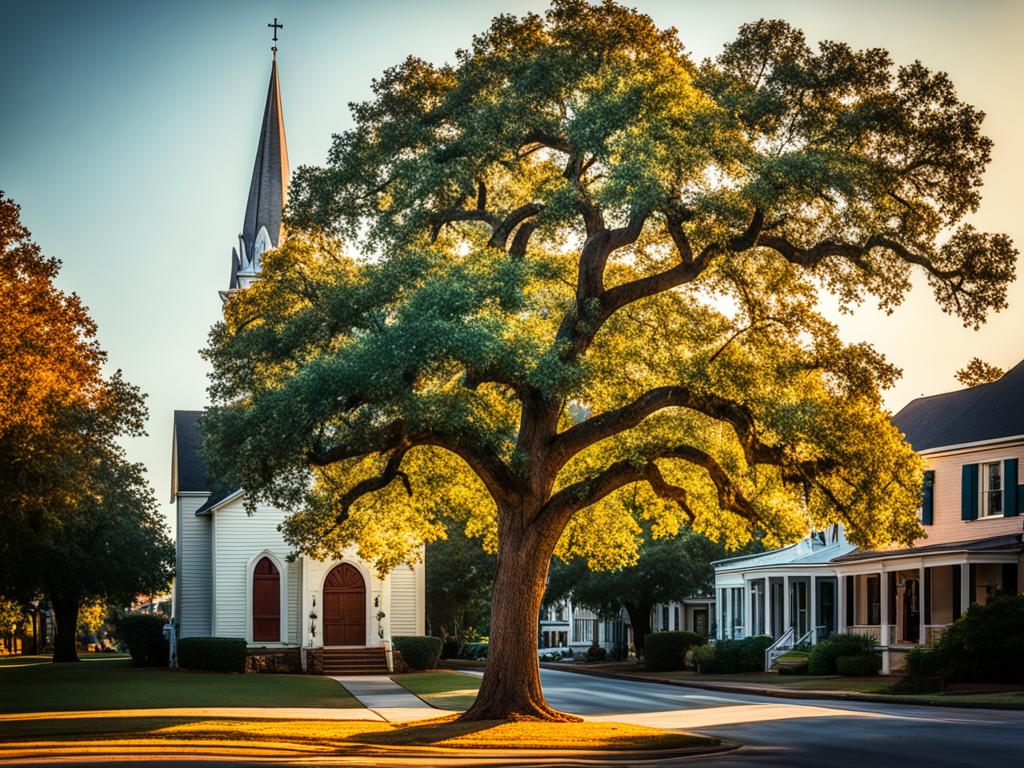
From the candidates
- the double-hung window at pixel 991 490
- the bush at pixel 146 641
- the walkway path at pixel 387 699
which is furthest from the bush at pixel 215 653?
the double-hung window at pixel 991 490

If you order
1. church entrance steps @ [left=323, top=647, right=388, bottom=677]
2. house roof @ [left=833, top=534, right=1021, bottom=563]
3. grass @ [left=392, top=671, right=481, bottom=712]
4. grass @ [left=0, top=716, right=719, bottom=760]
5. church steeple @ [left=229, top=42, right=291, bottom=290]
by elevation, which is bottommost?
church entrance steps @ [left=323, top=647, right=388, bottom=677]

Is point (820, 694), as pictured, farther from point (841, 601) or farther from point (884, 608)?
point (841, 601)

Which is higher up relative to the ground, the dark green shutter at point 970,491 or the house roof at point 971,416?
the house roof at point 971,416

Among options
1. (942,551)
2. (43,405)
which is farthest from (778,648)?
(43,405)

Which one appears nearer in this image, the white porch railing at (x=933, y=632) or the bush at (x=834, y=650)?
the white porch railing at (x=933, y=632)

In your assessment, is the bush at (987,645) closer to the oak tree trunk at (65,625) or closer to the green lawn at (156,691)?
the green lawn at (156,691)

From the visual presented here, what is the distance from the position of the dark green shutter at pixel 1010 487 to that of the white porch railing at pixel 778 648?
11.8 meters

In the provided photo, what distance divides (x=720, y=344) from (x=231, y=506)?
91.8 ft

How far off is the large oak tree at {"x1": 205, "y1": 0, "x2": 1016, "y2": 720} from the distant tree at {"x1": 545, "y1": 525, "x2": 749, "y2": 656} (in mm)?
30391

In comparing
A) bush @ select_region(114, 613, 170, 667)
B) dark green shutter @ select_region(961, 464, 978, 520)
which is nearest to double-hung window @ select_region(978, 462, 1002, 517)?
dark green shutter @ select_region(961, 464, 978, 520)

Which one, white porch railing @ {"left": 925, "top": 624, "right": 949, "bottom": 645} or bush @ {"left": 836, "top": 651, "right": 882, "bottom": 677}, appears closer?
white porch railing @ {"left": 925, "top": 624, "right": 949, "bottom": 645}

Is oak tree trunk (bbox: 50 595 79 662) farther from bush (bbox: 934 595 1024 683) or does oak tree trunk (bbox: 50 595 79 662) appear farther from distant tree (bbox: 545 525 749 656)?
bush (bbox: 934 595 1024 683)

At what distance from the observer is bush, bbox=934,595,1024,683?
1200 inches

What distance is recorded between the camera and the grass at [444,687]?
1201 inches
